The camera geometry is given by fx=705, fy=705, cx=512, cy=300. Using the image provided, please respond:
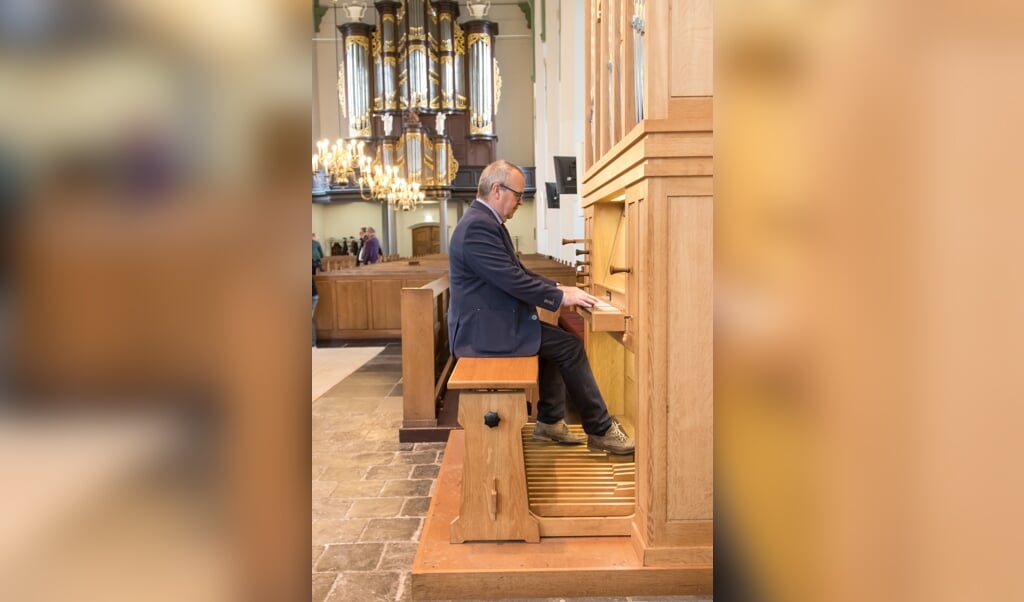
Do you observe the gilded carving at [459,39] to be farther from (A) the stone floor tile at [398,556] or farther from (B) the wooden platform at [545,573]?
(B) the wooden platform at [545,573]

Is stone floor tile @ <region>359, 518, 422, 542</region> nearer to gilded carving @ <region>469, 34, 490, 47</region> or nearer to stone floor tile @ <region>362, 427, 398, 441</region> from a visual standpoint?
stone floor tile @ <region>362, 427, 398, 441</region>

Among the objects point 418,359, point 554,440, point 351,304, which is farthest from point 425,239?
point 554,440

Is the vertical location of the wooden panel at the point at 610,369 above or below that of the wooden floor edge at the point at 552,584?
above

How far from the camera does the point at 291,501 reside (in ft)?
1.66

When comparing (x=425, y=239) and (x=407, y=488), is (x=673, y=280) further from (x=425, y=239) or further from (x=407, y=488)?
(x=425, y=239)

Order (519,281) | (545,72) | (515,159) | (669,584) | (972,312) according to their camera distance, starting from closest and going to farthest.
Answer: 1. (972,312)
2. (669,584)
3. (519,281)
4. (545,72)
5. (515,159)

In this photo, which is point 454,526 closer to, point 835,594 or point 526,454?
point 526,454

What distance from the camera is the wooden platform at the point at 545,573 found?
110 inches

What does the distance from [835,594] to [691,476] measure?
2.32 metres

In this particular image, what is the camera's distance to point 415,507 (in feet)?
12.5

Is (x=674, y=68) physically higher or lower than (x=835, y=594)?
higher

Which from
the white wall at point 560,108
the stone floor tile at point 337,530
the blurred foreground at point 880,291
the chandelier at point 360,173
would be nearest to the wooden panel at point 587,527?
the stone floor tile at point 337,530

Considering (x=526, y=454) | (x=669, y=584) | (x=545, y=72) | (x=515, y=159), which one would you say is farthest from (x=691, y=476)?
(x=515, y=159)

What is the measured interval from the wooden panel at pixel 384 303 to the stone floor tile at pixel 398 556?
273 inches
